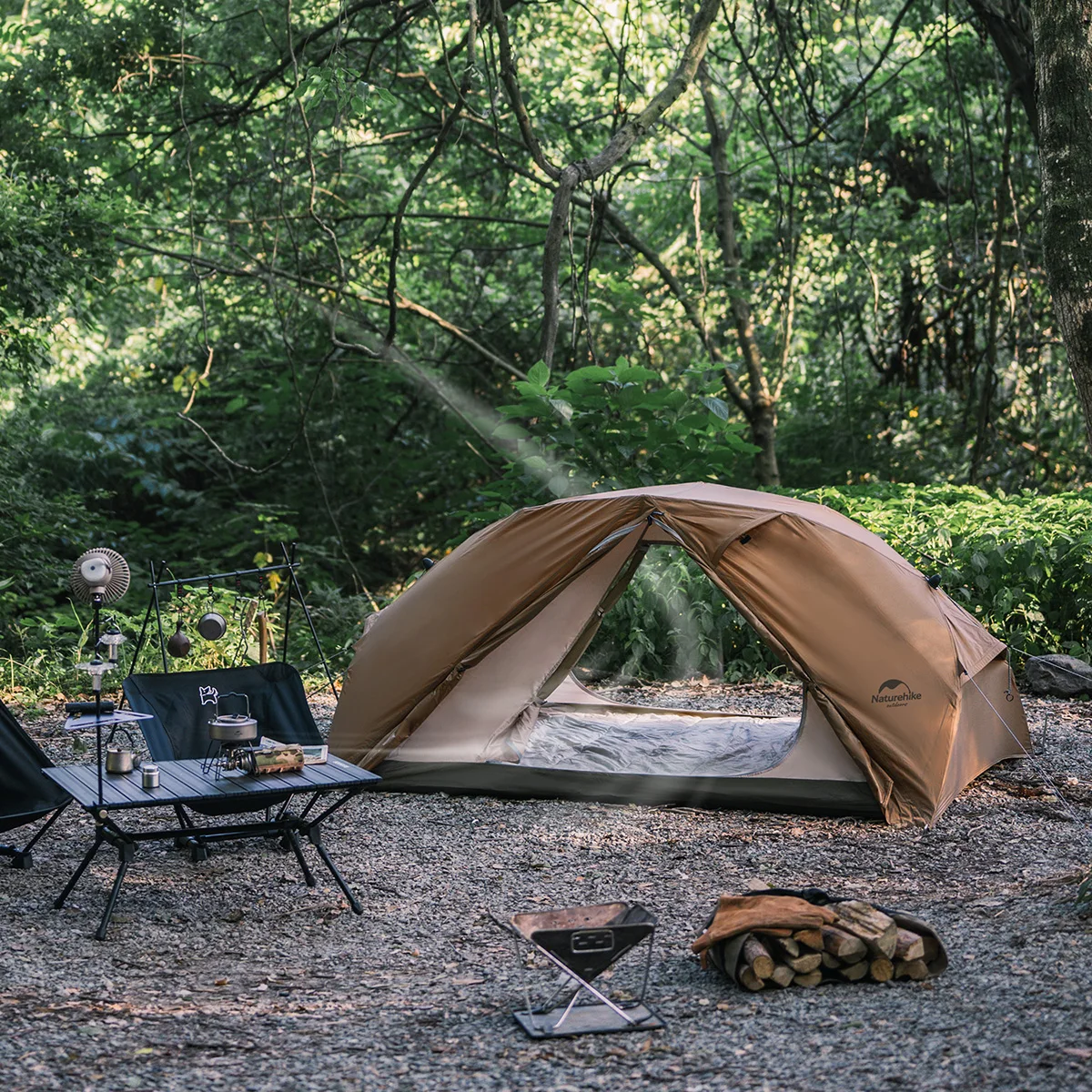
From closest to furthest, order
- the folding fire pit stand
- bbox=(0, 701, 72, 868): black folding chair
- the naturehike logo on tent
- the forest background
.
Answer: the folding fire pit stand < bbox=(0, 701, 72, 868): black folding chair < the naturehike logo on tent < the forest background

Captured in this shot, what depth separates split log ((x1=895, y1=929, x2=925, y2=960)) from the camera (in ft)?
11.4

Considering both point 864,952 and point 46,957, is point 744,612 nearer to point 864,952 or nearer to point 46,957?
point 864,952

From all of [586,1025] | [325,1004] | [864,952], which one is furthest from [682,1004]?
[325,1004]

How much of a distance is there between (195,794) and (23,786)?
1.08m

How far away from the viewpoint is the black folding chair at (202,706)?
5129 millimetres

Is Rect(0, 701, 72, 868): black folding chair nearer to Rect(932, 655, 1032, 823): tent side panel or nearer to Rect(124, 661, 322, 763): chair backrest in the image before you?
Rect(124, 661, 322, 763): chair backrest

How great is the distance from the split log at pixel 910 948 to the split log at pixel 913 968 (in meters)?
0.01

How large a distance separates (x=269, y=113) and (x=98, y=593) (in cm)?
751

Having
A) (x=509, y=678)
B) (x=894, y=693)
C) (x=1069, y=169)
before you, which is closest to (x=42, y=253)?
(x=509, y=678)

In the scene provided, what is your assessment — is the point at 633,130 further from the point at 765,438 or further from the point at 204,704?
the point at 765,438

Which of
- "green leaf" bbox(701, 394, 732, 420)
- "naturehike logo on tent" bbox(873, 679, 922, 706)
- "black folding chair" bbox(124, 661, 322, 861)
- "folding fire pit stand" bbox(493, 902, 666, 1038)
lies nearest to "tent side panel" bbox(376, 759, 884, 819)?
"naturehike logo on tent" bbox(873, 679, 922, 706)

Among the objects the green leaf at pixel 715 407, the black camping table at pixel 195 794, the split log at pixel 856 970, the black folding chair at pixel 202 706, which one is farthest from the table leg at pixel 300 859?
the green leaf at pixel 715 407

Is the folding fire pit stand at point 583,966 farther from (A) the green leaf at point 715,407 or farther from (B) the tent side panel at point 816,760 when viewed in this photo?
(A) the green leaf at point 715,407

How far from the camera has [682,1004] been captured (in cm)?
342
